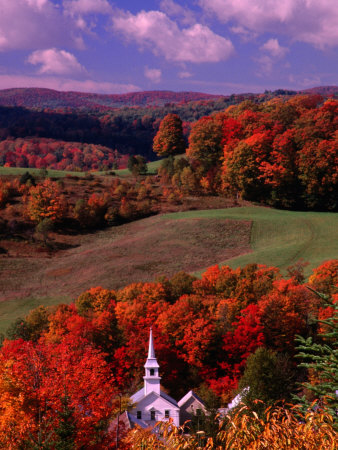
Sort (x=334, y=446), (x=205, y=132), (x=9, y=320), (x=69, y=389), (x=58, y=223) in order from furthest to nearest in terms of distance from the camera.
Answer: (x=205, y=132) → (x=58, y=223) → (x=9, y=320) → (x=69, y=389) → (x=334, y=446)

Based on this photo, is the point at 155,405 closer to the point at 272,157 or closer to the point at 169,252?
the point at 169,252

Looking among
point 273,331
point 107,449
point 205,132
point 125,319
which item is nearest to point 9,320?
point 125,319

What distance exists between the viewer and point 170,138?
123 m

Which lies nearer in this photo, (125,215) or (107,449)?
(107,449)

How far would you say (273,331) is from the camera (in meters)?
47.6

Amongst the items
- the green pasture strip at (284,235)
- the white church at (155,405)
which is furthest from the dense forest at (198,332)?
the green pasture strip at (284,235)

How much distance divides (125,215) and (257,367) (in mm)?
57142

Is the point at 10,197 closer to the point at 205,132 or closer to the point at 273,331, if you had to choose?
the point at 205,132

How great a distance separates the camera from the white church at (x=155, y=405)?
37.8m

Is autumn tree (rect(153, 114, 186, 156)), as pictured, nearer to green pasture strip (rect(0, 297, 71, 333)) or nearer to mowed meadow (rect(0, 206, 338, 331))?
mowed meadow (rect(0, 206, 338, 331))

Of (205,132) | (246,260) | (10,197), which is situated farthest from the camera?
(205,132)

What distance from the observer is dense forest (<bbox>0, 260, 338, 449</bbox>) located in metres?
39.0

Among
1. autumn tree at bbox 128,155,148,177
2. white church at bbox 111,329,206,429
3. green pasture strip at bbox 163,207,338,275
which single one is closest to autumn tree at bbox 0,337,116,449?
white church at bbox 111,329,206,429

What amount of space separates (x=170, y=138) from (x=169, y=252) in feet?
186
